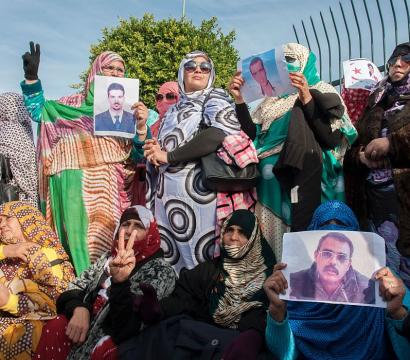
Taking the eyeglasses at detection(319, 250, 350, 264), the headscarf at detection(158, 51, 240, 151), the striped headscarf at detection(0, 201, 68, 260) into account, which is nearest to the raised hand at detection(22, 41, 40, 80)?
the striped headscarf at detection(0, 201, 68, 260)

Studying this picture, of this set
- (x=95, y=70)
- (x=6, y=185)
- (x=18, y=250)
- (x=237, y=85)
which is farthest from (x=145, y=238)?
(x=95, y=70)

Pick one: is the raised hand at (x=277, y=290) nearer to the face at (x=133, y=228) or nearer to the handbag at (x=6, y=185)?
the face at (x=133, y=228)

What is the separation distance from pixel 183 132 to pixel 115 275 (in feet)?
3.89

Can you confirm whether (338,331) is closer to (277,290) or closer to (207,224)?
(277,290)

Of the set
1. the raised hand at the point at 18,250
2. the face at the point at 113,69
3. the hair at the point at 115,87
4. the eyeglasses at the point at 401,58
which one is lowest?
the raised hand at the point at 18,250

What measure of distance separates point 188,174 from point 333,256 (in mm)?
1488

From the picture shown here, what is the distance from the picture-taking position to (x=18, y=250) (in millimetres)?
3666

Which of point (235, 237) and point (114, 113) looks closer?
point (235, 237)

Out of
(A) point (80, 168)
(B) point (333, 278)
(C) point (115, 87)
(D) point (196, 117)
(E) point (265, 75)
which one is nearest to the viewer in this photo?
Answer: (B) point (333, 278)

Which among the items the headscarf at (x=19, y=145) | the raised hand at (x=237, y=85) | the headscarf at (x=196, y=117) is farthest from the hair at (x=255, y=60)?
the headscarf at (x=19, y=145)

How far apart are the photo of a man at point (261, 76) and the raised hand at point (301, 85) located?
0.48 feet

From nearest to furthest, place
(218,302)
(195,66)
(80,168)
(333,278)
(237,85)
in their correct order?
(333,278) → (218,302) → (237,85) → (195,66) → (80,168)

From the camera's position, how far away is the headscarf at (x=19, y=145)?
4516 millimetres

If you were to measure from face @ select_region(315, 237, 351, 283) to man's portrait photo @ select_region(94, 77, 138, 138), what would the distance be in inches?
88.0
